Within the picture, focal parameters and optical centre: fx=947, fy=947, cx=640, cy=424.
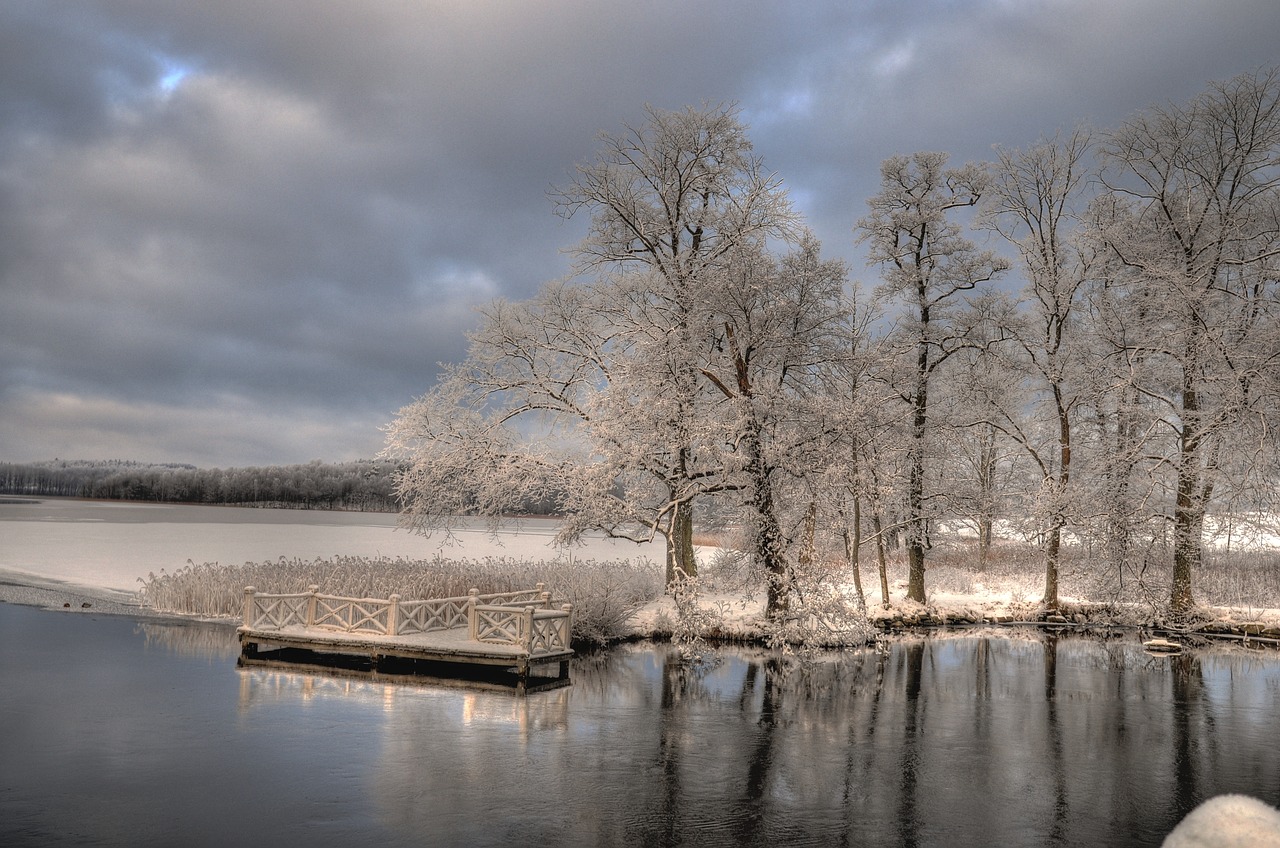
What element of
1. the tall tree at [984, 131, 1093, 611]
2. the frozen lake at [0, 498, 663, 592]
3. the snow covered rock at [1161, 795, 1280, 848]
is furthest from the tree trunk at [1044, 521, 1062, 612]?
the snow covered rock at [1161, 795, 1280, 848]

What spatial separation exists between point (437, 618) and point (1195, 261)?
75.1ft

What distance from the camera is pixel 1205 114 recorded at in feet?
88.7

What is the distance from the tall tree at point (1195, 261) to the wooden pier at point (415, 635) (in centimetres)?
1620

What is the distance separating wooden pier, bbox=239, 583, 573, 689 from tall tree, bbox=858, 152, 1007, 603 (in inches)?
535

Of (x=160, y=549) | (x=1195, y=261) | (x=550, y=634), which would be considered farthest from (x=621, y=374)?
(x=160, y=549)

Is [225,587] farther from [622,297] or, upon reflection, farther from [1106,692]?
[1106,692]

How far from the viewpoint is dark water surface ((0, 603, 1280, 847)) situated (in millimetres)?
10133

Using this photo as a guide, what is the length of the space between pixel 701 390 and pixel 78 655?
15.6 meters

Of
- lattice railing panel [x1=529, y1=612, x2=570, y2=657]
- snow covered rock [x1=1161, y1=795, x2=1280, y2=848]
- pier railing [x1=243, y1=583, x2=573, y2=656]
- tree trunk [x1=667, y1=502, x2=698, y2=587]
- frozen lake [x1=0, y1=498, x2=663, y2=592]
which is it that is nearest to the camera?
snow covered rock [x1=1161, y1=795, x2=1280, y2=848]

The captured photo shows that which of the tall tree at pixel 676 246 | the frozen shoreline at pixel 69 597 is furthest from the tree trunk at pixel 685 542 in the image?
the frozen shoreline at pixel 69 597

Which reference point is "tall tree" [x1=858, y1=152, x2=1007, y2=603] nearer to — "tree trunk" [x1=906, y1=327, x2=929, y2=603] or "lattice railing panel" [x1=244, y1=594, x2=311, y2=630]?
"tree trunk" [x1=906, y1=327, x2=929, y2=603]

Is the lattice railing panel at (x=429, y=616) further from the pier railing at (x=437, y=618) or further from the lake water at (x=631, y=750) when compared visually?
the lake water at (x=631, y=750)

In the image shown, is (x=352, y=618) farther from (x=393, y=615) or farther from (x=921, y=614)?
(x=921, y=614)

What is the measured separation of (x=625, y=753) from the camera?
43.9ft
